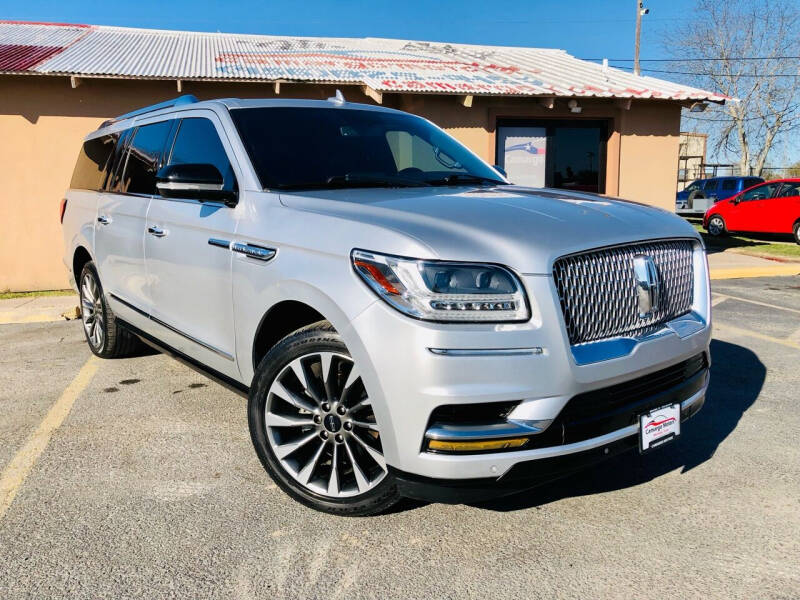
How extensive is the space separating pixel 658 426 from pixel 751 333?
15.0 feet

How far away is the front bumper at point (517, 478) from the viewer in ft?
8.27

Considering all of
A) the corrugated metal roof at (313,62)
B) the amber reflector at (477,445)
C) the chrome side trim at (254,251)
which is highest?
the corrugated metal roof at (313,62)

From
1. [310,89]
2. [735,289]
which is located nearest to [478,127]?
[310,89]

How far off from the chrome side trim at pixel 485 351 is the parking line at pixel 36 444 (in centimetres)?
220

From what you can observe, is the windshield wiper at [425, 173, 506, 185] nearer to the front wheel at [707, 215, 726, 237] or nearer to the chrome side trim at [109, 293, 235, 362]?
the chrome side trim at [109, 293, 235, 362]

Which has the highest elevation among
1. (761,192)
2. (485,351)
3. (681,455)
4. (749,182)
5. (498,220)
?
(498,220)

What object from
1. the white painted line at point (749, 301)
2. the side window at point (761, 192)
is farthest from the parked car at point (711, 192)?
the white painted line at point (749, 301)

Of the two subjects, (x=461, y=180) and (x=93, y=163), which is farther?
(x=93, y=163)

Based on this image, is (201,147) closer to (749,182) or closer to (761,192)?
(761,192)

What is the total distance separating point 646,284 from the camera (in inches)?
113

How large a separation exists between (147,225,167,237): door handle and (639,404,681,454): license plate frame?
2802 mm

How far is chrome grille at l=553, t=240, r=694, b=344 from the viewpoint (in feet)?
8.61

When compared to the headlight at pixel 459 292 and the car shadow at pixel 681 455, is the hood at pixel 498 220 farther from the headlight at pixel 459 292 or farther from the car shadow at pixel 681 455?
the car shadow at pixel 681 455

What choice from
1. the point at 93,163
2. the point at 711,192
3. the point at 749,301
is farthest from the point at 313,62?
the point at 711,192
